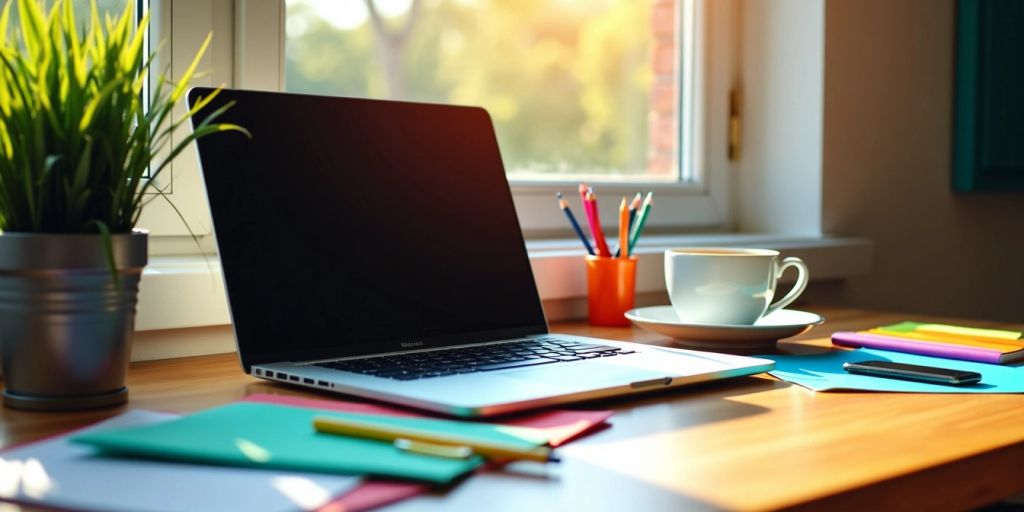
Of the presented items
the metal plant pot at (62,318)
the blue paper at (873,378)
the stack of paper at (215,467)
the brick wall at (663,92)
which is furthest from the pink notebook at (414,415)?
the brick wall at (663,92)

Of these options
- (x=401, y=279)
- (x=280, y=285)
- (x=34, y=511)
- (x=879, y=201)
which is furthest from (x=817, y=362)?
(x=879, y=201)

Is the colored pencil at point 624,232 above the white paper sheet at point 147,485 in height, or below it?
above

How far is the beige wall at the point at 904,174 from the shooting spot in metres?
1.90

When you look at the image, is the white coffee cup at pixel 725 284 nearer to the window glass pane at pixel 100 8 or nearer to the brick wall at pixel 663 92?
the window glass pane at pixel 100 8

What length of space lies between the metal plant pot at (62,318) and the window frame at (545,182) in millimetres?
294

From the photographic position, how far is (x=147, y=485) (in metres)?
0.57

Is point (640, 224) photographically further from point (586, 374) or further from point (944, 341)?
point (586, 374)

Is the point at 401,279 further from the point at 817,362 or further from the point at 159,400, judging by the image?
the point at 817,362

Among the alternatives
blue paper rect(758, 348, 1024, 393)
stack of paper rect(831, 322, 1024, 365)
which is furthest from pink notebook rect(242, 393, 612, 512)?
stack of paper rect(831, 322, 1024, 365)

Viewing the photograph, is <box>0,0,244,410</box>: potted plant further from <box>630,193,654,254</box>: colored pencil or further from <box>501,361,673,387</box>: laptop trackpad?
<box>630,193,654,254</box>: colored pencil

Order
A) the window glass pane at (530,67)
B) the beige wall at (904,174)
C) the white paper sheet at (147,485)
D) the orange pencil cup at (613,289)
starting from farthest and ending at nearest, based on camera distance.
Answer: the beige wall at (904,174) < the window glass pane at (530,67) < the orange pencil cup at (613,289) < the white paper sheet at (147,485)

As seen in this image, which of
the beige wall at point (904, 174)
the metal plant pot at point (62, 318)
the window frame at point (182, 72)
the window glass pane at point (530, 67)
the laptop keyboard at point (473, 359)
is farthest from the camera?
the beige wall at point (904, 174)

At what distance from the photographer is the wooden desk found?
58 centimetres

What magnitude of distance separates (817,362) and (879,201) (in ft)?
3.37
